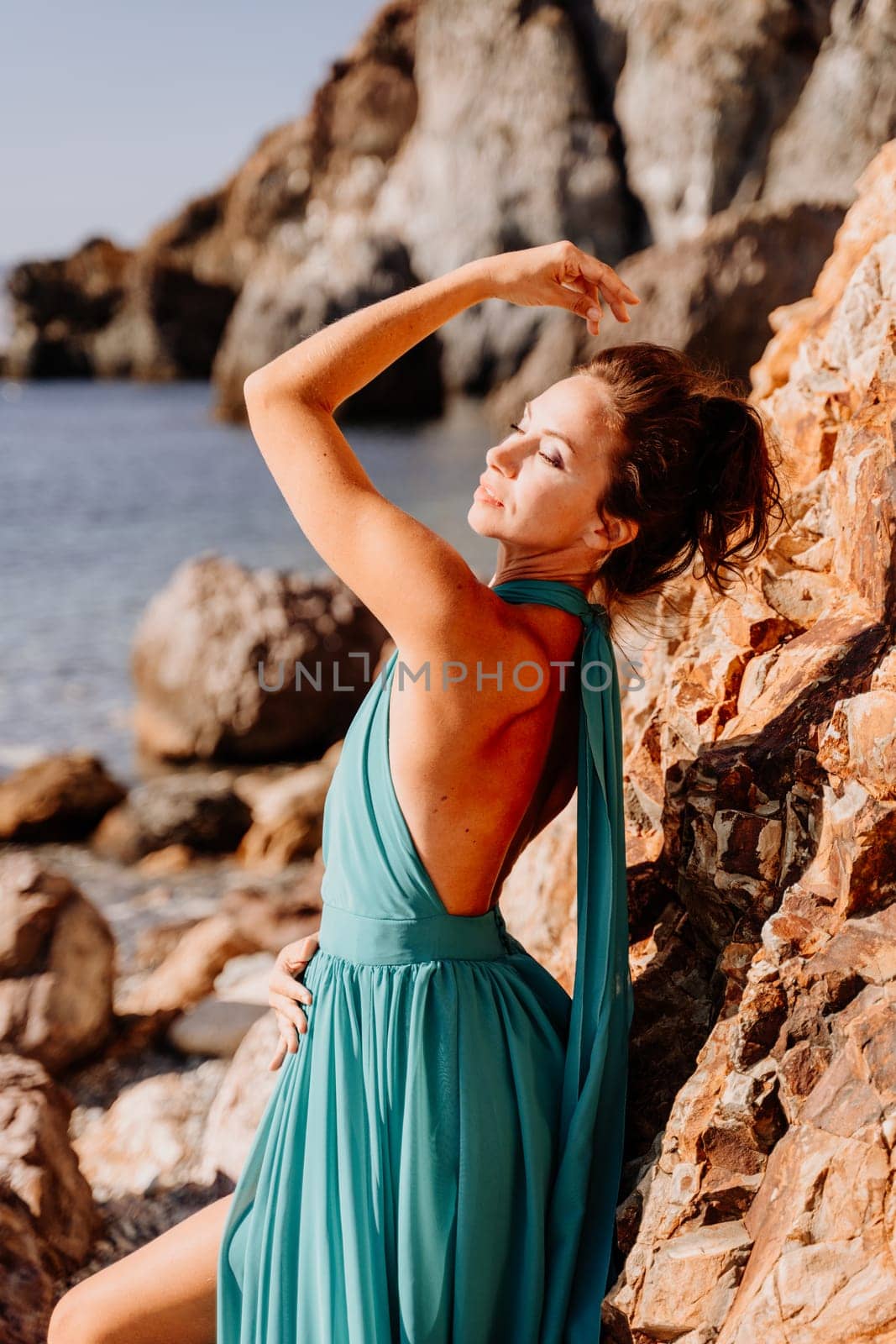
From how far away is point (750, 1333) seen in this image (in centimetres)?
149

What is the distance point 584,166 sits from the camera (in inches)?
1264

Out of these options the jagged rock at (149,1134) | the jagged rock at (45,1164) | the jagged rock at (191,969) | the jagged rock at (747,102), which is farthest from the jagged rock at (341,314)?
the jagged rock at (45,1164)

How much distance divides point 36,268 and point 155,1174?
2144 inches

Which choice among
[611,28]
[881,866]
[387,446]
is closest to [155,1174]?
[881,866]

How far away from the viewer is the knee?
2031 mm

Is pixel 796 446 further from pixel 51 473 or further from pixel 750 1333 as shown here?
pixel 51 473

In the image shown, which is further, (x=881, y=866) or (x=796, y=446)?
(x=796, y=446)

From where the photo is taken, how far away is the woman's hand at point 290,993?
6.64ft

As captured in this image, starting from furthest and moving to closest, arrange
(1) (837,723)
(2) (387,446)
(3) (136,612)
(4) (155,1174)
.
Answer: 1. (2) (387,446)
2. (3) (136,612)
3. (4) (155,1174)
4. (1) (837,723)


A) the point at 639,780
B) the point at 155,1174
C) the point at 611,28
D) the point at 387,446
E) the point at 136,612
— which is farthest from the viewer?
the point at 611,28

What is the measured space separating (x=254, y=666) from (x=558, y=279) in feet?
21.4

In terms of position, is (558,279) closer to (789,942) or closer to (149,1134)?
(789,942)

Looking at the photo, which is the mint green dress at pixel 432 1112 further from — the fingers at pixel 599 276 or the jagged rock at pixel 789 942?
the fingers at pixel 599 276

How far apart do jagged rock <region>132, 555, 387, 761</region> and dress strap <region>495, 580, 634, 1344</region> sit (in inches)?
250
